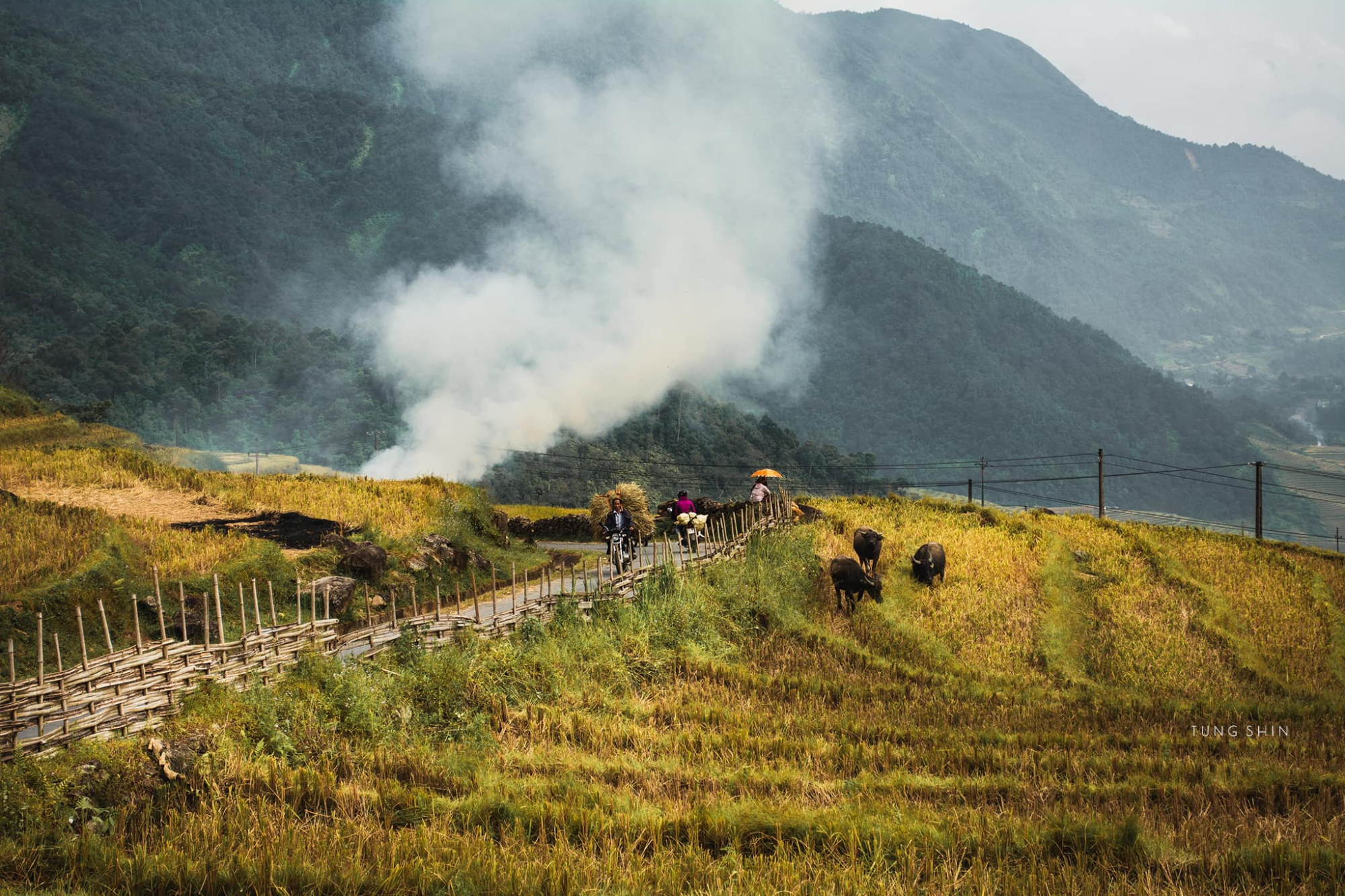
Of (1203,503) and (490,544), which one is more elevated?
(490,544)

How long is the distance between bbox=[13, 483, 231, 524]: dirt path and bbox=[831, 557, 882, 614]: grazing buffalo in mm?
11796

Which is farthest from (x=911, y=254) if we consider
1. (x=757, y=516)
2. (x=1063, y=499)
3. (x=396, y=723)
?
(x=396, y=723)

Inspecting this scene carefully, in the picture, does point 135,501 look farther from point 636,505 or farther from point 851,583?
point 851,583

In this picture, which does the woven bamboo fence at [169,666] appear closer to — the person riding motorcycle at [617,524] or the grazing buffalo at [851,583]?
the person riding motorcycle at [617,524]

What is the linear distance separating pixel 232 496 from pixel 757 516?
465 inches

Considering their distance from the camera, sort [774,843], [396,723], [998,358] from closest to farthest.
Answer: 1. [774,843]
2. [396,723]
3. [998,358]

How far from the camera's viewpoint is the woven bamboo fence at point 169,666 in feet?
30.7

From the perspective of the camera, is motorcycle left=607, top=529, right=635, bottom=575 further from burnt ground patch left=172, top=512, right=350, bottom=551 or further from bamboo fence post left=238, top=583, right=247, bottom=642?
bamboo fence post left=238, top=583, right=247, bottom=642

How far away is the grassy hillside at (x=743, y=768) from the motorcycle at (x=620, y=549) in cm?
146

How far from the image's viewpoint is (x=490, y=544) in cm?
2375

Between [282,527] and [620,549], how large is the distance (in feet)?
20.6

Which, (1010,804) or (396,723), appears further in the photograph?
(396,723)

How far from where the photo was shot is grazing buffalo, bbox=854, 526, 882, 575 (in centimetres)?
2186

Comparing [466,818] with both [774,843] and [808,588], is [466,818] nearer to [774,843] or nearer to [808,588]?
[774,843]
